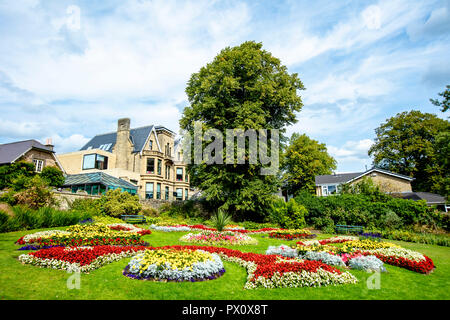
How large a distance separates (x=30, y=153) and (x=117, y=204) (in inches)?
563

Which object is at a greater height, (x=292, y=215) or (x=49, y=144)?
(x=49, y=144)

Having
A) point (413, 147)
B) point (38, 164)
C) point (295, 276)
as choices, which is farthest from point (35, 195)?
point (413, 147)

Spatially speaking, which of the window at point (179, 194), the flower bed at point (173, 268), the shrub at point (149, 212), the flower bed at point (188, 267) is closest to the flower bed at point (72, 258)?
the flower bed at point (188, 267)

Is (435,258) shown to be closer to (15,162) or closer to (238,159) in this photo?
(238,159)

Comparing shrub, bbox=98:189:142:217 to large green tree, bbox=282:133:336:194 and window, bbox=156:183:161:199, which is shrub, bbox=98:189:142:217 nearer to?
window, bbox=156:183:161:199

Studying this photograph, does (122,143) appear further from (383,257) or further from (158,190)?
(383,257)

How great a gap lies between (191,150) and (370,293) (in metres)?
20.7

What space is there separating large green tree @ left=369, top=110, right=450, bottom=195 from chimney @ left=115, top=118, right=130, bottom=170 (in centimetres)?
4322

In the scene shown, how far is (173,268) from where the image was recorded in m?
6.34

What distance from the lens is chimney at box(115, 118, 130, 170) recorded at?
3750 centimetres

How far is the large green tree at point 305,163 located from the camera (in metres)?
45.3

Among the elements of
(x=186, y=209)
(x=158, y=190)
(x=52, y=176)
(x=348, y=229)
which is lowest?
(x=348, y=229)

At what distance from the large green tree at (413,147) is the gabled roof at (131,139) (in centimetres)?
4076
